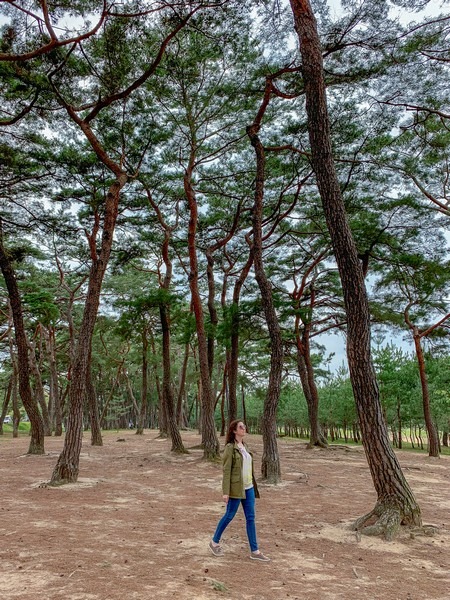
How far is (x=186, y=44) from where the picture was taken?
377 inches

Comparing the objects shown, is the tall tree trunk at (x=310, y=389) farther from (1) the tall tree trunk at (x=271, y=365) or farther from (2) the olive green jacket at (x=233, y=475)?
(2) the olive green jacket at (x=233, y=475)

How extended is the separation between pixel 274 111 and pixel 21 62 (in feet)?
18.8

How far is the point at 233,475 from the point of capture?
4.29 meters

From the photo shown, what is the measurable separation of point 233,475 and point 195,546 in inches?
43.2

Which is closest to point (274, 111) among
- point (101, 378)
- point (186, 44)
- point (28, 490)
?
point (186, 44)

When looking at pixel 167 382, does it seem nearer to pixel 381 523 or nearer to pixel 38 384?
pixel 381 523

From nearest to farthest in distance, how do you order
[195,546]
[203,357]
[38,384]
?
[195,546], [203,357], [38,384]

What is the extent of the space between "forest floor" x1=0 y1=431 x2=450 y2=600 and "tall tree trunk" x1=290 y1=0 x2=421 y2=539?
0.38 m

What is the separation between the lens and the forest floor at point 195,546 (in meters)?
3.52

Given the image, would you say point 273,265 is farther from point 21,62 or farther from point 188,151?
point 21,62

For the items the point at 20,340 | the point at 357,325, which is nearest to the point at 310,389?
the point at 20,340

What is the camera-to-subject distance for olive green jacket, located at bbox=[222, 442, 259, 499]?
424 centimetres

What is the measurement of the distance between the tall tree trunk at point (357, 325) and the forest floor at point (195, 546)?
379mm

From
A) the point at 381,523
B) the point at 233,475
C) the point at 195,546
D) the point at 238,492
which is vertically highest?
the point at 233,475
